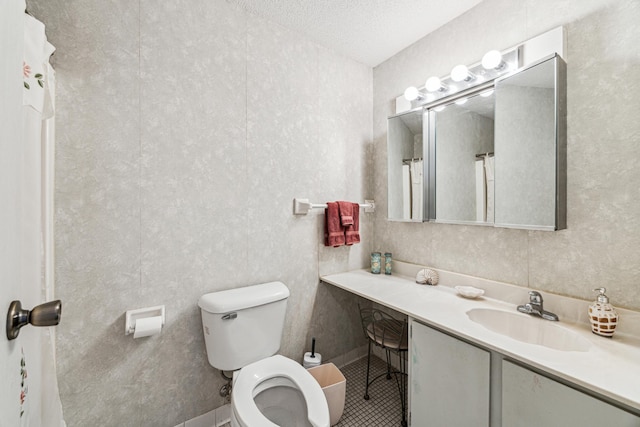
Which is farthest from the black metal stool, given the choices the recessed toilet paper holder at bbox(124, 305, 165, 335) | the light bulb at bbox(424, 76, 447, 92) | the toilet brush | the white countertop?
the light bulb at bbox(424, 76, 447, 92)

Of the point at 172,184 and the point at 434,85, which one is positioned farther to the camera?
the point at 434,85

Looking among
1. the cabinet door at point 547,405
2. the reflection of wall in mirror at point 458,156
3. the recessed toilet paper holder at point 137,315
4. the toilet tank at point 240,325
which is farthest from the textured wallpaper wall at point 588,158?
the recessed toilet paper holder at point 137,315

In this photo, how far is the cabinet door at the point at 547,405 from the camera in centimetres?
79

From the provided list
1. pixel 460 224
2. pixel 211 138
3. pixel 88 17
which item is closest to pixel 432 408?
pixel 460 224

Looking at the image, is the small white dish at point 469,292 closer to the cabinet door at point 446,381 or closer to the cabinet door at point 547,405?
the cabinet door at point 446,381

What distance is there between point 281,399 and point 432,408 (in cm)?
72

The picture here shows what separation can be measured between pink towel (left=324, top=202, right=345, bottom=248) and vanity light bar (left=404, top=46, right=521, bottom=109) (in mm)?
923

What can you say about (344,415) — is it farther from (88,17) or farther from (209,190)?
(88,17)

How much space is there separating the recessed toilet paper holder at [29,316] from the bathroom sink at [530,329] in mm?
1513

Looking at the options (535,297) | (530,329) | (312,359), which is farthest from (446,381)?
(312,359)

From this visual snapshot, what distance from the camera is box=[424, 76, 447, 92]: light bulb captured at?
170 centimetres

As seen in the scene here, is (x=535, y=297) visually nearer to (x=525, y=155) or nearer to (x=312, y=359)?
(x=525, y=155)

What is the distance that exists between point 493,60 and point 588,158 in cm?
66

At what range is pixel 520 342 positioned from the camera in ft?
3.42
